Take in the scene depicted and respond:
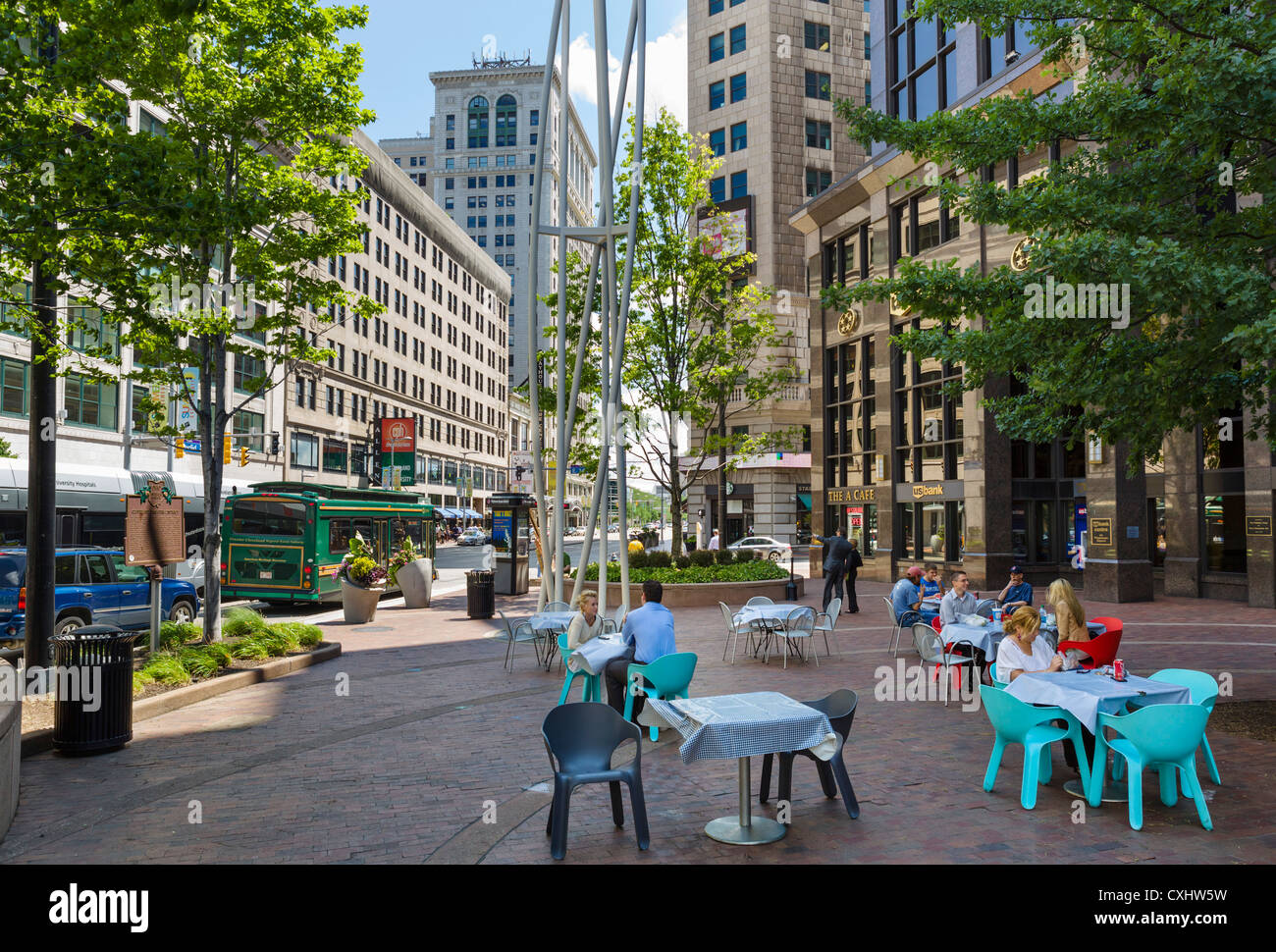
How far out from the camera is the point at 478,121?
133 m

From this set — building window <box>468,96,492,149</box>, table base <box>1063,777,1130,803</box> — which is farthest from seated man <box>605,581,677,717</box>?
building window <box>468,96,492,149</box>

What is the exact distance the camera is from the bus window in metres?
23.2

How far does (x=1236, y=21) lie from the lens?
743cm

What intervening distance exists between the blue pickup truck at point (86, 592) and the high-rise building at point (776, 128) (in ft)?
118

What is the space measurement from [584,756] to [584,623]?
3.96 meters

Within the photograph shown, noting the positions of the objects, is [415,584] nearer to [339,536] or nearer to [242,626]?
[339,536]

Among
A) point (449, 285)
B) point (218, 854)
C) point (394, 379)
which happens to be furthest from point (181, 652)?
point (449, 285)

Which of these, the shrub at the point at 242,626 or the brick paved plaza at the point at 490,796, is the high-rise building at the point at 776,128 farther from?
the brick paved plaza at the point at 490,796

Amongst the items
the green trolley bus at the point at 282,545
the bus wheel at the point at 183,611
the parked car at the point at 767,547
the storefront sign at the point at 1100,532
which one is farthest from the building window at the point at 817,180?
the bus wheel at the point at 183,611

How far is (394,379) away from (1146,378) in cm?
6627

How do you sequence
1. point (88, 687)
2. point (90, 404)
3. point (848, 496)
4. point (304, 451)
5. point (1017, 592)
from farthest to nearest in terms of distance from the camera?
point (304, 451)
point (90, 404)
point (848, 496)
point (1017, 592)
point (88, 687)

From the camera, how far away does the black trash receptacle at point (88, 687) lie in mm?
8094

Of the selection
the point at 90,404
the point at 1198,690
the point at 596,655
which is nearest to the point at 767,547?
the point at 90,404
